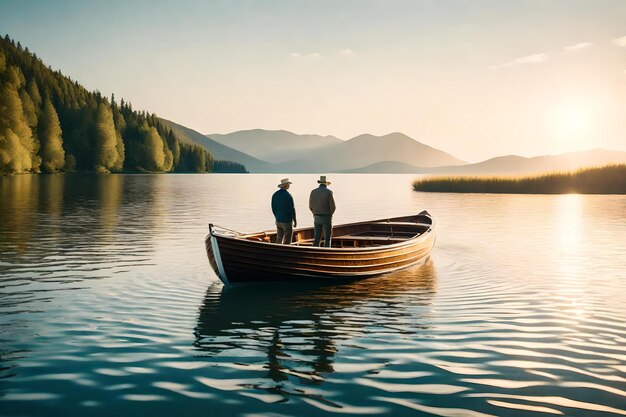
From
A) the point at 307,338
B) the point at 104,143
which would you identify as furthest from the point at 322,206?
the point at 104,143

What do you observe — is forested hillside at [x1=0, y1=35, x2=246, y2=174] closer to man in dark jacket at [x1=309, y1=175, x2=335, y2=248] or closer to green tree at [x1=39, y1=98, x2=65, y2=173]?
green tree at [x1=39, y1=98, x2=65, y2=173]

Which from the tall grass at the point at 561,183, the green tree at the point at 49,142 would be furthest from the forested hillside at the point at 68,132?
the tall grass at the point at 561,183

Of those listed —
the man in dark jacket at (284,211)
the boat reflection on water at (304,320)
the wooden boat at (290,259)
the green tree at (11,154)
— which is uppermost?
the green tree at (11,154)

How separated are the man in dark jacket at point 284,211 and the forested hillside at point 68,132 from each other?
271ft

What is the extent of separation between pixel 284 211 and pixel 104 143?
12651 centimetres

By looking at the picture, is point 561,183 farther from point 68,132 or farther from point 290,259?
point 68,132

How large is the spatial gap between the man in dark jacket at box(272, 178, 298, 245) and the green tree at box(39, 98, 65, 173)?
10761 centimetres

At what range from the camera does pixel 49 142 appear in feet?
375

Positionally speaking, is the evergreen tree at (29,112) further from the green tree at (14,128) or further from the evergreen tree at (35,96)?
the green tree at (14,128)

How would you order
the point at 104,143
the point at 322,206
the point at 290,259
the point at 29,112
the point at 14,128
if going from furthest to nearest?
the point at 104,143 < the point at 29,112 < the point at 14,128 < the point at 322,206 < the point at 290,259

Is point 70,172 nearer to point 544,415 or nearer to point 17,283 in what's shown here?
point 17,283

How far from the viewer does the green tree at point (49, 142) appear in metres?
114

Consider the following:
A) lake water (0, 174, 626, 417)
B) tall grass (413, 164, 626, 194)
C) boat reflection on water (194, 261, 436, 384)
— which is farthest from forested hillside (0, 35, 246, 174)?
boat reflection on water (194, 261, 436, 384)

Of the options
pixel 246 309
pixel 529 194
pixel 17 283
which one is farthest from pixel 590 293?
pixel 529 194
